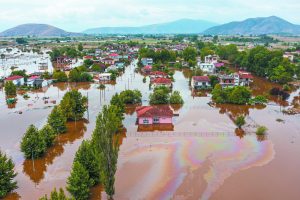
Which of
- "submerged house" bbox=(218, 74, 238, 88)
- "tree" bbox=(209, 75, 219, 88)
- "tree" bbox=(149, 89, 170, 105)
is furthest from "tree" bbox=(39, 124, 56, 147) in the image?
"tree" bbox=(209, 75, 219, 88)

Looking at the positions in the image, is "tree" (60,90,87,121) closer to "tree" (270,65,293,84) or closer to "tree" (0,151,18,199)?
Answer: "tree" (0,151,18,199)

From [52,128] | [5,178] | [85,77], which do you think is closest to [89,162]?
[5,178]

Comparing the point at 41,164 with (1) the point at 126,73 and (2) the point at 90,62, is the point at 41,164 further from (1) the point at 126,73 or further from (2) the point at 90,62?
(2) the point at 90,62

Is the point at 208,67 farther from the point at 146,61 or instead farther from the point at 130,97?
the point at 130,97

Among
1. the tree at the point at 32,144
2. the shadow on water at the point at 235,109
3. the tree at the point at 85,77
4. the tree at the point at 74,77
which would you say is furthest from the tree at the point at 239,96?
the tree at the point at 74,77

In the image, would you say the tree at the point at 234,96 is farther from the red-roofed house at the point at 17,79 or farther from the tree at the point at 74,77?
the red-roofed house at the point at 17,79
